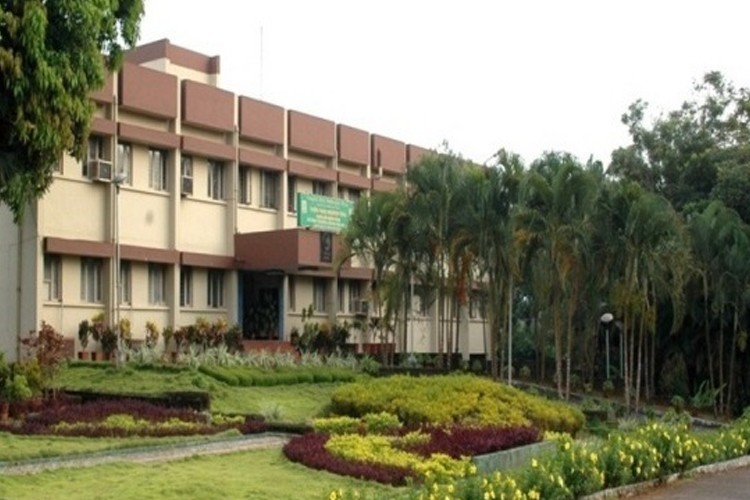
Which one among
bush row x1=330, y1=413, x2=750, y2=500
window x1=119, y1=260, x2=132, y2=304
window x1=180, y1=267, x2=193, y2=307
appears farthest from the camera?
window x1=180, y1=267, x2=193, y2=307

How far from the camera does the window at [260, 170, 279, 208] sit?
36844mm

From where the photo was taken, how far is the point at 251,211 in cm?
3609

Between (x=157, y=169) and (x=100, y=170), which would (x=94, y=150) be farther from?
(x=157, y=169)

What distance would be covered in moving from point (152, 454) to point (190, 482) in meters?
2.38

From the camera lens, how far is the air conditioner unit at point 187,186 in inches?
1313

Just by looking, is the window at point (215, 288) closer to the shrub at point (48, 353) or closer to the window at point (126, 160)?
the window at point (126, 160)

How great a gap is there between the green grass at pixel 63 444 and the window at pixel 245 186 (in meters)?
19.6

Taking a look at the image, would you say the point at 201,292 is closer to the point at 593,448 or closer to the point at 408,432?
the point at 408,432

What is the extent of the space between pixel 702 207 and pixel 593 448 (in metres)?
24.2

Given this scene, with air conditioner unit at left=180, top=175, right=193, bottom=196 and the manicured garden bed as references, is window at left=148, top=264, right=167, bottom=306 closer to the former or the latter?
air conditioner unit at left=180, top=175, right=193, bottom=196

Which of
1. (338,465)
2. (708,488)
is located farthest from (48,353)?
(708,488)

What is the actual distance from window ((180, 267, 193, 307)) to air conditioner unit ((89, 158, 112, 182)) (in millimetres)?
4226

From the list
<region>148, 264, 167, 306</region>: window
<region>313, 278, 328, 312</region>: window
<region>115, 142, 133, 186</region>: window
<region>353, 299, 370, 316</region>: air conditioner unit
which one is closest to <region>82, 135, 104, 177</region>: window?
<region>115, 142, 133, 186</region>: window

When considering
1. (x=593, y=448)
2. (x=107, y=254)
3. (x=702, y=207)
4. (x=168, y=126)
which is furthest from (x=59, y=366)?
(x=702, y=207)
